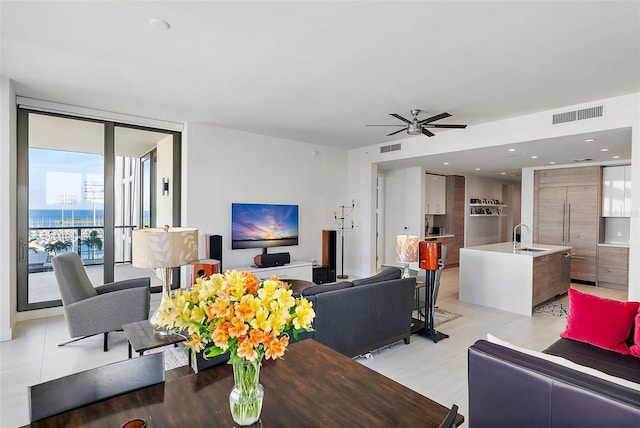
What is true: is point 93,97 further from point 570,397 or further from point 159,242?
point 570,397

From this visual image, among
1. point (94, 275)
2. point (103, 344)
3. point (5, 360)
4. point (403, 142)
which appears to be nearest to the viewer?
point (5, 360)

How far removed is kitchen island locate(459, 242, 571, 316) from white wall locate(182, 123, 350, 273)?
2584 millimetres

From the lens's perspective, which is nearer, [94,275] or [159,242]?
[159,242]

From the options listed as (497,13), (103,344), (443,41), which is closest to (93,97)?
(103,344)

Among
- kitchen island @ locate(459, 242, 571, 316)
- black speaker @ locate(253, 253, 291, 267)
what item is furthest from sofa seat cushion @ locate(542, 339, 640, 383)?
black speaker @ locate(253, 253, 291, 267)

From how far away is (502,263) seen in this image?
494 cm

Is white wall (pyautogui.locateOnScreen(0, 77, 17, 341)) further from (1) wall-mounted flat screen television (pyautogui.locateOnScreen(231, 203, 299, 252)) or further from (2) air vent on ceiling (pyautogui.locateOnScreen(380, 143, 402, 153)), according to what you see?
(2) air vent on ceiling (pyautogui.locateOnScreen(380, 143, 402, 153))

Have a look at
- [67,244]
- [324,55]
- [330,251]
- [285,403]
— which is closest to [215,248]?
[67,244]

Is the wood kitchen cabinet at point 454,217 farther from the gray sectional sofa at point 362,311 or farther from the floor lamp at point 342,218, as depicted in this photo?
the gray sectional sofa at point 362,311

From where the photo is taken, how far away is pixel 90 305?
3326 millimetres

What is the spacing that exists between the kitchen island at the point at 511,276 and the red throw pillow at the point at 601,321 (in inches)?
80.6

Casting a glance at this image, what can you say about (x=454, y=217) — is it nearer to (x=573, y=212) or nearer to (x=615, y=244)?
(x=573, y=212)

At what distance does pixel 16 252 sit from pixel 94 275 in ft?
3.10

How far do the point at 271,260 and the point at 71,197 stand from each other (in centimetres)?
291
